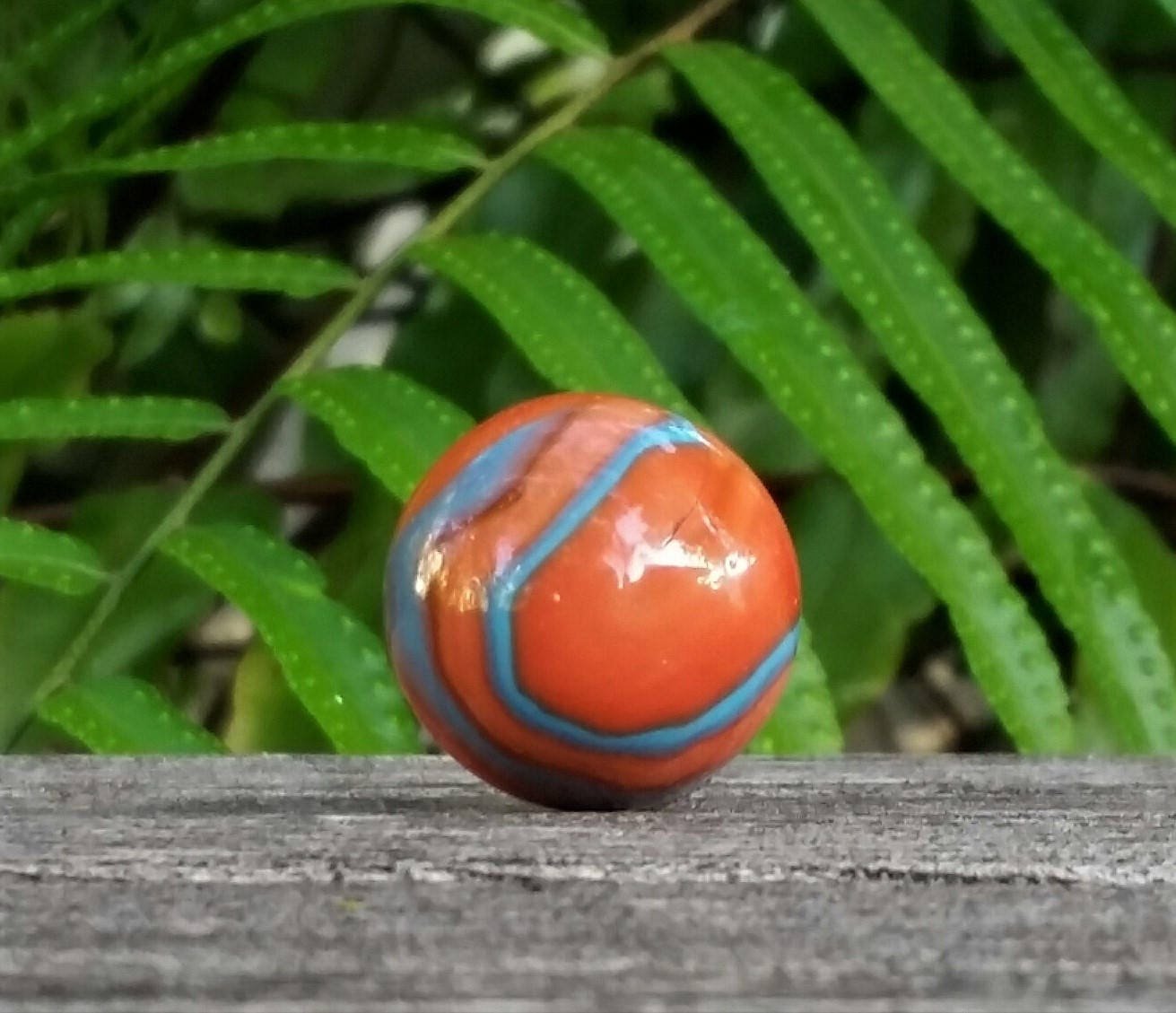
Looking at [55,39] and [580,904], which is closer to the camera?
[580,904]

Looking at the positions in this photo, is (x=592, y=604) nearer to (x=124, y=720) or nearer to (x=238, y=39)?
(x=124, y=720)

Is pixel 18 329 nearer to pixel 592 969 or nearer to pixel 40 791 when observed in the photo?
pixel 40 791

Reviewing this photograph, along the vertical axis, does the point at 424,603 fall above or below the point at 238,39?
below

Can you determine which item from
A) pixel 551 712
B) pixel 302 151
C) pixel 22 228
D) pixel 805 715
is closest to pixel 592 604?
pixel 551 712

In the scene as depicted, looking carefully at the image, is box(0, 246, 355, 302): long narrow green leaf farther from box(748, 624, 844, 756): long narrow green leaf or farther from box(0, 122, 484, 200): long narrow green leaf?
box(748, 624, 844, 756): long narrow green leaf

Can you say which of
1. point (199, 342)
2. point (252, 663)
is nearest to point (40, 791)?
point (252, 663)

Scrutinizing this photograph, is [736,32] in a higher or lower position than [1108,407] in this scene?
higher
